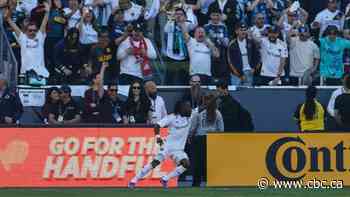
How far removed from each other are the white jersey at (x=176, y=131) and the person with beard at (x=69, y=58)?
375 cm

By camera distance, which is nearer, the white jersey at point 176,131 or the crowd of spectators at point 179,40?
the white jersey at point 176,131

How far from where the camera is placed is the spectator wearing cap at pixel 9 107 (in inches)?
816

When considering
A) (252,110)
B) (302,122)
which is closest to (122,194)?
(302,122)

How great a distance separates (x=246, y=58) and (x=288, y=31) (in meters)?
1.17

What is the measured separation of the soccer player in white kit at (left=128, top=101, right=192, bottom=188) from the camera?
18781 millimetres

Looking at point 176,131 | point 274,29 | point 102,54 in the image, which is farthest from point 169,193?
point 274,29

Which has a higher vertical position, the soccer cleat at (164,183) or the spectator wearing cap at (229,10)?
the spectator wearing cap at (229,10)

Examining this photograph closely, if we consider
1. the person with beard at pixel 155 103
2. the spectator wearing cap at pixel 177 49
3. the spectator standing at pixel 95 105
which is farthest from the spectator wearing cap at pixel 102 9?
the person with beard at pixel 155 103

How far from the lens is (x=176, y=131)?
61.9ft

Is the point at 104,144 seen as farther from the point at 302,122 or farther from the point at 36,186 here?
the point at 302,122

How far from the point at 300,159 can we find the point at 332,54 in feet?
12.1

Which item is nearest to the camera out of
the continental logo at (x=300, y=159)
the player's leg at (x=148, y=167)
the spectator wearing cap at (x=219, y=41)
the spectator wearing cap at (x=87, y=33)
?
the player's leg at (x=148, y=167)

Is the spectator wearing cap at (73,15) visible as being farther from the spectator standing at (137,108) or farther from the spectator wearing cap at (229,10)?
the spectator wearing cap at (229,10)

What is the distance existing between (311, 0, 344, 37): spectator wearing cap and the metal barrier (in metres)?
6.62
